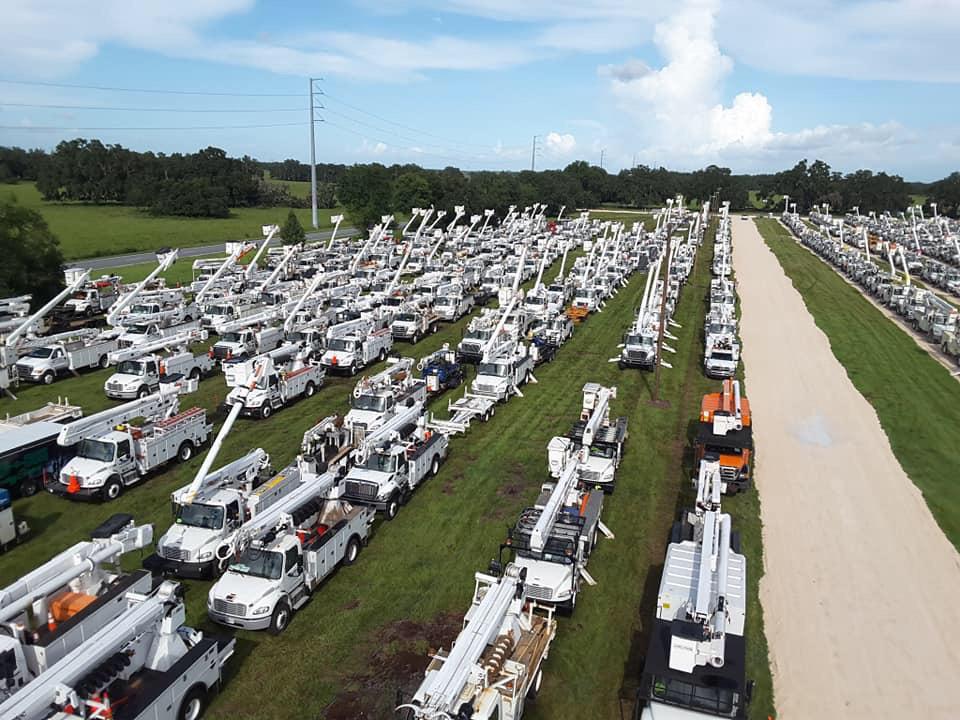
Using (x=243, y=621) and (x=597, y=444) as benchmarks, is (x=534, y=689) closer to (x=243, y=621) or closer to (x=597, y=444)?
(x=243, y=621)

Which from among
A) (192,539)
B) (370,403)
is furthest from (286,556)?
(370,403)

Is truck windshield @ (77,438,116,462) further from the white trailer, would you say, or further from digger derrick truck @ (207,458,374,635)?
digger derrick truck @ (207,458,374,635)

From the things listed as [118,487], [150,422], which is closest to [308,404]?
[150,422]

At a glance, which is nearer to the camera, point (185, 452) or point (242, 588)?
point (242, 588)

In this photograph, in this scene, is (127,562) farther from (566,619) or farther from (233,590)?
(566,619)

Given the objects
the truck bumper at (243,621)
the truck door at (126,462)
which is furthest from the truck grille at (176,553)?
the truck door at (126,462)

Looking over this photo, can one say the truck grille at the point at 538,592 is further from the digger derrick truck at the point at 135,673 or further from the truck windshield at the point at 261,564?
the digger derrick truck at the point at 135,673
